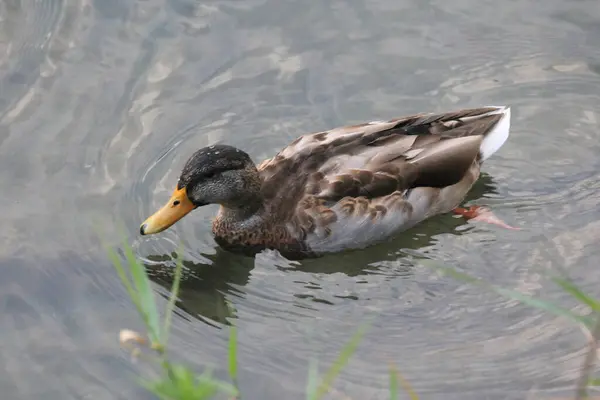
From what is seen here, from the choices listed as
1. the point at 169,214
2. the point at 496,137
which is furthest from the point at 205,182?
the point at 496,137

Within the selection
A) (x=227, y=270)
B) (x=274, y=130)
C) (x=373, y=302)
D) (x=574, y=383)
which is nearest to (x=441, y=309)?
(x=373, y=302)

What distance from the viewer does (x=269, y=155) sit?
8.45 metres

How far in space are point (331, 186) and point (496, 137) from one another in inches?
59.9

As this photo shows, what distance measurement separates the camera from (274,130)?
8.62 metres

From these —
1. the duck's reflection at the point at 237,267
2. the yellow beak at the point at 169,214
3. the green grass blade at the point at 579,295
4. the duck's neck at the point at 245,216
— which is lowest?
the duck's reflection at the point at 237,267

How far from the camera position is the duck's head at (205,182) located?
24.0 ft

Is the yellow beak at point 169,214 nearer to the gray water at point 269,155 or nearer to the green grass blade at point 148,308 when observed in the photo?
the gray water at point 269,155

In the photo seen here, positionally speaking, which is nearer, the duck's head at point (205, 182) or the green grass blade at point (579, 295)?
the green grass blade at point (579, 295)

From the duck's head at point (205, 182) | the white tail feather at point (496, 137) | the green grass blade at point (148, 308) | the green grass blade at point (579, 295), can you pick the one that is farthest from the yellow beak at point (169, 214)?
the green grass blade at point (579, 295)

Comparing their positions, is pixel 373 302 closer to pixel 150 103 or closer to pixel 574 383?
pixel 574 383

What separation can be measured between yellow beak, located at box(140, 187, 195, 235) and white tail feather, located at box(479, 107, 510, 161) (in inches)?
94.9

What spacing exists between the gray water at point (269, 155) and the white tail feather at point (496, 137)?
32 cm

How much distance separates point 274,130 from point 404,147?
1.36 metres

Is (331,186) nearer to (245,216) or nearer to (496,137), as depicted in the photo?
(245,216)
